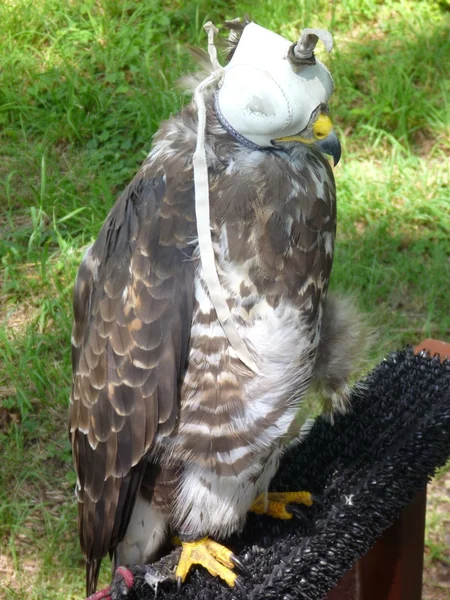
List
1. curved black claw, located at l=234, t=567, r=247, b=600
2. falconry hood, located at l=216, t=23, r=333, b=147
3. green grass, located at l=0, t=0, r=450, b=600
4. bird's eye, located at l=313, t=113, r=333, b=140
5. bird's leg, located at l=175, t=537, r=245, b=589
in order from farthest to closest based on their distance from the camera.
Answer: green grass, located at l=0, t=0, r=450, b=600
bird's leg, located at l=175, t=537, r=245, b=589
curved black claw, located at l=234, t=567, r=247, b=600
bird's eye, located at l=313, t=113, r=333, b=140
falconry hood, located at l=216, t=23, r=333, b=147

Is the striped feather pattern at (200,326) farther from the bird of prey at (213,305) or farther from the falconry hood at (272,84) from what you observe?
the falconry hood at (272,84)

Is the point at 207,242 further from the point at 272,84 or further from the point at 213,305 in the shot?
the point at 272,84

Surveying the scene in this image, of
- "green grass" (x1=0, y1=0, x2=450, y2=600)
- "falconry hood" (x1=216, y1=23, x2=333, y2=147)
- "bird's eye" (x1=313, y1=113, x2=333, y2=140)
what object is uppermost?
"falconry hood" (x1=216, y1=23, x2=333, y2=147)

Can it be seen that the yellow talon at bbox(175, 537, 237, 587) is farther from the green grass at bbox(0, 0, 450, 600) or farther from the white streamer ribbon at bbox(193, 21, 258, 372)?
the green grass at bbox(0, 0, 450, 600)

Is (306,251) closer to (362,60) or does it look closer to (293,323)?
(293,323)

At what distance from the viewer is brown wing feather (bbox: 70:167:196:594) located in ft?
7.54

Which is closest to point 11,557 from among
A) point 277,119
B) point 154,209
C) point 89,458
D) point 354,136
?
point 89,458

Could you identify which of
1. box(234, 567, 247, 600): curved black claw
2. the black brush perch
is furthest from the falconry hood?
box(234, 567, 247, 600): curved black claw

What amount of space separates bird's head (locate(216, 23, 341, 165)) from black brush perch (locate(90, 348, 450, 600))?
39.5 inches

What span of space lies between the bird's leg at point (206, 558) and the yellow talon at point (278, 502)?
222 mm

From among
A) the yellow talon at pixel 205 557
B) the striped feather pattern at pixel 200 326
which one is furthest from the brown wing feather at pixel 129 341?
the yellow talon at pixel 205 557

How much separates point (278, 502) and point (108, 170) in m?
2.76

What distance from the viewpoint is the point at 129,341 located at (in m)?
2.35

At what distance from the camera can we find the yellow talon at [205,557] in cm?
248
